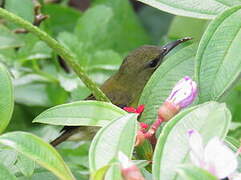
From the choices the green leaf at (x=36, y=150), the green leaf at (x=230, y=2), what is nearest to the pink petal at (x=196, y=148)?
the green leaf at (x=36, y=150)

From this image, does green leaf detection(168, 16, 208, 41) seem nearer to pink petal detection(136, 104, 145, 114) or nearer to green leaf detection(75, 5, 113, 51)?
green leaf detection(75, 5, 113, 51)

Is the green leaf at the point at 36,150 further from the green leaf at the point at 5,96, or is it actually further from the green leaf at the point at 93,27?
the green leaf at the point at 93,27

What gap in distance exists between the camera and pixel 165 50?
1712 millimetres

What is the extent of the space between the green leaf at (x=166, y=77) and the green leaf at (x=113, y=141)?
26 centimetres

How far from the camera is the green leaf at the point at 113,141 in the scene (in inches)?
40.4

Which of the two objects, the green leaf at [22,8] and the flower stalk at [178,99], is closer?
Result: the flower stalk at [178,99]

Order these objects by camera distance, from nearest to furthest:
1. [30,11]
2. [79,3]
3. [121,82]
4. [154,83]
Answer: [154,83] < [121,82] < [30,11] < [79,3]

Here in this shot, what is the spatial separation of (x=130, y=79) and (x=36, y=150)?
1.03 metres

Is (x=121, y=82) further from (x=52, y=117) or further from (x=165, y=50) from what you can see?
(x=52, y=117)

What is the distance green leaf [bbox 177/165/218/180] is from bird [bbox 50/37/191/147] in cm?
91

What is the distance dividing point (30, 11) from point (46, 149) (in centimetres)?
131

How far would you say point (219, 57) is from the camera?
1169mm

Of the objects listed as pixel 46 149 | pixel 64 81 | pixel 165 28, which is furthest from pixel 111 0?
pixel 46 149

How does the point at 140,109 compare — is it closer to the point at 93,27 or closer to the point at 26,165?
the point at 26,165
